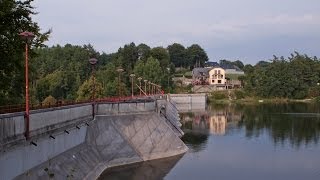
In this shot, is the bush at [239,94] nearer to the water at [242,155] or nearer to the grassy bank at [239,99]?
the grassy bank at [239,99]

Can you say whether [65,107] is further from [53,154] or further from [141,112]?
[141,112]

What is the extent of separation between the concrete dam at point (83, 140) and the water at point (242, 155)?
86.9 inches

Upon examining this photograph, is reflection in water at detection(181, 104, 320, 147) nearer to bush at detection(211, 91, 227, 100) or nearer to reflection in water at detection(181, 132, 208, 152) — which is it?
reflection in water at detection(181, 132, 208, 152)

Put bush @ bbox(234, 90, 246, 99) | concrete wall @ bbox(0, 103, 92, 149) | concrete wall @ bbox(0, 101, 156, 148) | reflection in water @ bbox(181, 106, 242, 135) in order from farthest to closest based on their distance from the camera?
bush @ bbox(234, 90, 246, 99), reflection in water @ bbox(181, 106, 242, 135), concrete wall @ bbox(0, 101, 156, 148), concrete wall @ bbox(0, 103, 92, 149)

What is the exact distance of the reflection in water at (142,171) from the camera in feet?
150

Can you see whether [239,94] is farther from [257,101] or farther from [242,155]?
[242,155]

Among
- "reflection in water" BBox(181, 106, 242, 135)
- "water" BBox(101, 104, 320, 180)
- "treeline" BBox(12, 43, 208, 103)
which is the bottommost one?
"water" BBox(101, 104, 320, 180)

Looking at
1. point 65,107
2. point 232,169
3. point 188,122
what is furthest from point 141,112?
point 188,122

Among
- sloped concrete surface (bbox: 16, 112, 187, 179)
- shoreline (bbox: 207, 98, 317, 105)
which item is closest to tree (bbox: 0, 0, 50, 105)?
sloped concrete surface (bbox: 16, 112, 187, 179)

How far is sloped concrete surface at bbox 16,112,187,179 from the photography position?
3897 cm

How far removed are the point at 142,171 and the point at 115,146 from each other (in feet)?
15.9

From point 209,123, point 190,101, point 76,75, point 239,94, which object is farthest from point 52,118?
point 239,94

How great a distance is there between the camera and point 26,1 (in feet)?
137

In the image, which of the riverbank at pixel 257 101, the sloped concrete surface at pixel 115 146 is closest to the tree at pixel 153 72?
the riverbank at pixel 257 101
